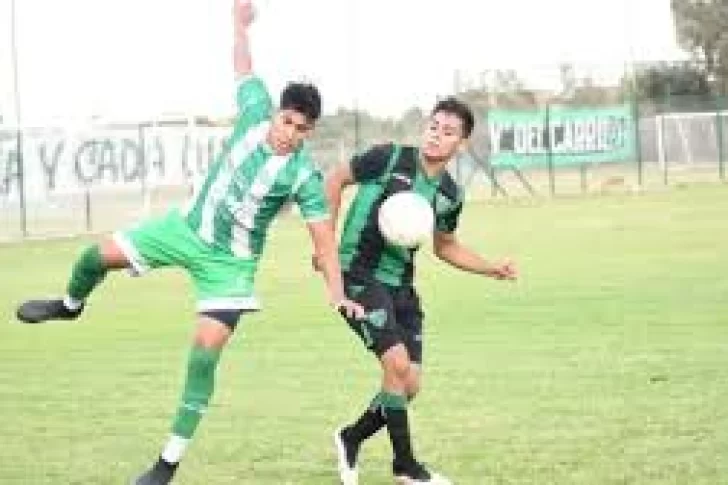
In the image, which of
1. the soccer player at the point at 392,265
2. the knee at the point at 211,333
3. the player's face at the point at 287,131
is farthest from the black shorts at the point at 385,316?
the player's face at the point at 287,131

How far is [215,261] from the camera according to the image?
7.96 metres

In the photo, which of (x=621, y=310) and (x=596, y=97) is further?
(x=596, y=97)

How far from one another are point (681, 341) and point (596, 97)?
1625 inches

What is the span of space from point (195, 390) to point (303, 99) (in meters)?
1.53

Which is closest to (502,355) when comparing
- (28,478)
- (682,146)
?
(28,478)

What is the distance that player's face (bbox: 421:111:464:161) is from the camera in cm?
815

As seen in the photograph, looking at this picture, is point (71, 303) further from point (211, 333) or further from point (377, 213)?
point (377, 213)

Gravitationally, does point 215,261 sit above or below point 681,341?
above

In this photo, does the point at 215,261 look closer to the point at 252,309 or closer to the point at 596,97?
the point at 252,309

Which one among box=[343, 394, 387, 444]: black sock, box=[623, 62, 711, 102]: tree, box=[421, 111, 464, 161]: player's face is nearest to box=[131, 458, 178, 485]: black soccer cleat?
box=[343, 394, 387, 444]: black sock

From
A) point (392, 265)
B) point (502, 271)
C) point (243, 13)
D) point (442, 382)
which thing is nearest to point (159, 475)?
point (392, 265)

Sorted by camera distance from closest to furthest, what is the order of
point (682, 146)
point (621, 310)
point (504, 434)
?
1. point (504, 434)
2. point (621, 310)
3. point (682, 146)

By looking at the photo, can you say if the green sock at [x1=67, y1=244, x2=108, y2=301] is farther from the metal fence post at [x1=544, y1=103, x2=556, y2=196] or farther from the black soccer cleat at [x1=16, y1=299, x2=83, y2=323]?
the metal fence post at [x1=544, y1=103, x2=556, y2=196]

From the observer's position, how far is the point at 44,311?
27.5 feet
